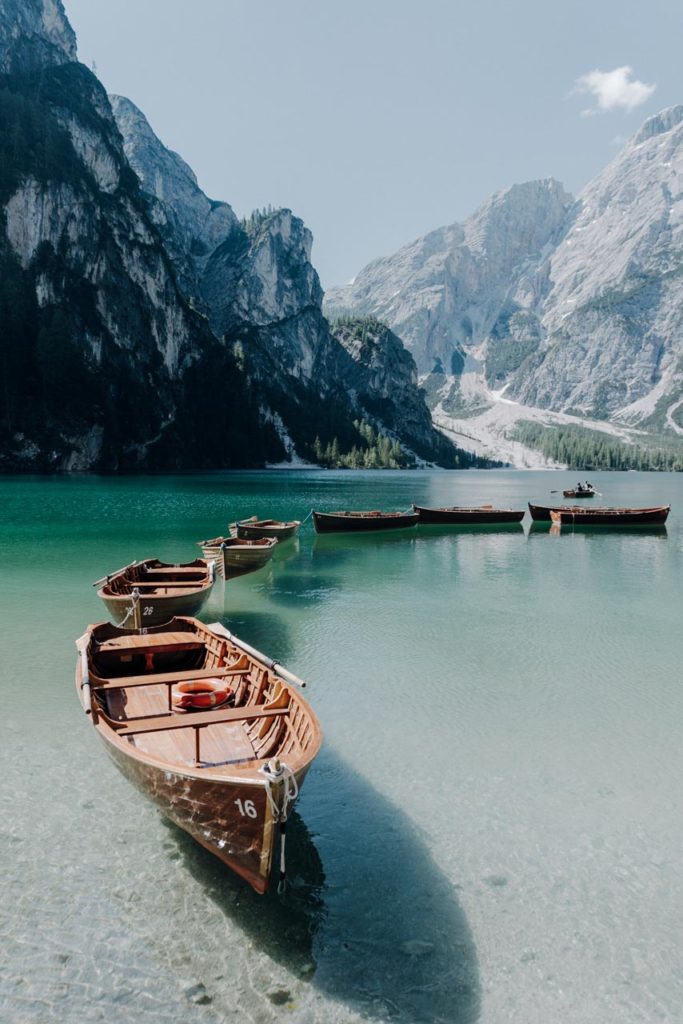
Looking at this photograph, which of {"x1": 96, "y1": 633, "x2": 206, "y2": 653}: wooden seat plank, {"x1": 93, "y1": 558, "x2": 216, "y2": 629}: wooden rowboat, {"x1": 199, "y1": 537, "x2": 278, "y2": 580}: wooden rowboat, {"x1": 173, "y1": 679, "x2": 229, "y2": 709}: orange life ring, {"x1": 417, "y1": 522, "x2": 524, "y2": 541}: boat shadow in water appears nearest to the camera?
{"x1": 173, "y1": 679, "x2": 229, "y2": 709}: orange life ring

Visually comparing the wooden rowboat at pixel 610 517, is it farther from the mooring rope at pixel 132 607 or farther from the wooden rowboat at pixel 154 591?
the mooring rope at pixel 132 607

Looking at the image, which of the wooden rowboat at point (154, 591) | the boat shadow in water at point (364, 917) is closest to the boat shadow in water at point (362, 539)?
the wooden rowboat at point (154, 591)

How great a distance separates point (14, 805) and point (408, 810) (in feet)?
21.1

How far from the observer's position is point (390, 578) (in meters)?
33.6

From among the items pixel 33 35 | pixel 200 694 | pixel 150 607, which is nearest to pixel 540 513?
pixel 150 607

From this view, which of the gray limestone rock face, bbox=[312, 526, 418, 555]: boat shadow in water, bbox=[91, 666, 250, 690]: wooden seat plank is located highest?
the gray limestone rock face

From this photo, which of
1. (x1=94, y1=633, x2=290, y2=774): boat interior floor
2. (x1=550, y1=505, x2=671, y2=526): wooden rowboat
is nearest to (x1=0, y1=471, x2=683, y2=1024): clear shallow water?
(x1=94, y1=633, x2=290, y2=774): boat interior floor

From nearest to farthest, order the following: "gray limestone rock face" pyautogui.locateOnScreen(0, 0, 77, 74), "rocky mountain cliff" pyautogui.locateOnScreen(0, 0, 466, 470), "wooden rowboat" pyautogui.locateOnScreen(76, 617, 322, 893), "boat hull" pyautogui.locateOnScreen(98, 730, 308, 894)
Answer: "boat hull" pyautogui.locateOnScreen(98, 730, 308, 894)
"wooden rowboat" pyautogui.locateOnScreen(76, 617, 322, 893)
"rocky mountain cliff" pyautogui.locateOnScreen(0, 0, 466, 470)
"gray limestone rock face" pyautogui.locateOnScreen(0, 0, 77, 74)

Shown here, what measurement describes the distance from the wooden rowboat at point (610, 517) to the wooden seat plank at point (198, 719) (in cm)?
5733

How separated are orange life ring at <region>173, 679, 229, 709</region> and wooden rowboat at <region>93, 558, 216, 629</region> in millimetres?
7315

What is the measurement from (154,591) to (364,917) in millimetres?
15643

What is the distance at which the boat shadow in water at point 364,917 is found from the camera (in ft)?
22.2

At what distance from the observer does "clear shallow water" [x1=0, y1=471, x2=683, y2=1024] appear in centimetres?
683

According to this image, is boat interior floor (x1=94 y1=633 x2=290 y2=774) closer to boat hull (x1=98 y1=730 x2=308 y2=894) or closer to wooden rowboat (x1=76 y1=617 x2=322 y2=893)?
wooden rowboat (x1=76 y1=617 x2=322 y2=893)
